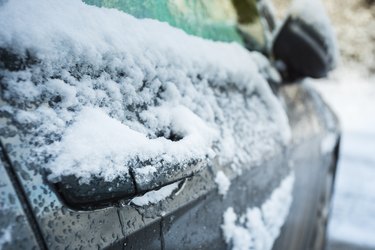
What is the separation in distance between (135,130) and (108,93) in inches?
3.7

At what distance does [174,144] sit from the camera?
0.90 metres

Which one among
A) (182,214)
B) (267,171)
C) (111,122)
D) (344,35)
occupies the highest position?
(111,122)

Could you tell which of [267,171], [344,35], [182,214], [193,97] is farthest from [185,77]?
[344,35]

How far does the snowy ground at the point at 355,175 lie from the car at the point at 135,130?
251 cm

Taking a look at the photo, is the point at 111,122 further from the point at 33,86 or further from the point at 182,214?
the point at 182,214

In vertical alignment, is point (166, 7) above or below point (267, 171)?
above

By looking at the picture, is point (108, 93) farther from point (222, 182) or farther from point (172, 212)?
point (222, 182)

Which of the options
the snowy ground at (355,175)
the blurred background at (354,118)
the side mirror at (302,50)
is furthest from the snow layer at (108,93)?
the snowy ground at (355,175)

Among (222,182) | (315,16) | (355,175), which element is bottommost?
(355,175)

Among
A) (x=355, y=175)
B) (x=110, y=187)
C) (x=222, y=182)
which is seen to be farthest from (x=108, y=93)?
(x=355, y=175)

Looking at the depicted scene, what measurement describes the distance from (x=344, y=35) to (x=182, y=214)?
57.1 ft

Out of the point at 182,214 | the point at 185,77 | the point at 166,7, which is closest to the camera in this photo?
the point at 182,214

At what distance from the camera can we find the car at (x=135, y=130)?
0.66 meters

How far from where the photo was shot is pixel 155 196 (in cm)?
88
